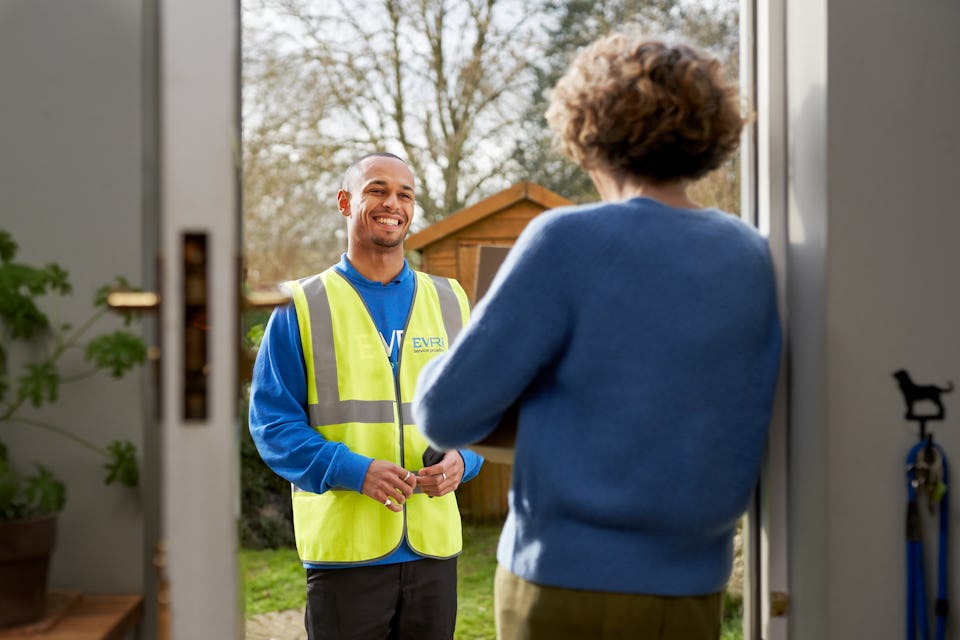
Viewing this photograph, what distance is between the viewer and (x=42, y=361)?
60.9 inches

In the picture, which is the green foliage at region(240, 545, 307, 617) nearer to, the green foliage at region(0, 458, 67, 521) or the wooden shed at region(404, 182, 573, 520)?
the wooden shed at region(404, 182, 573, 520)

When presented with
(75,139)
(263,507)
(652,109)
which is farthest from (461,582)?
(652,109)

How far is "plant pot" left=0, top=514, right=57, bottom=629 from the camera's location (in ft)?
4.55

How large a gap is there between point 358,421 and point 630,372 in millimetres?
1108

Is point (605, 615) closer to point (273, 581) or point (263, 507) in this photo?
point (273, 581)

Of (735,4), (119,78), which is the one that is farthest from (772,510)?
(735,4)

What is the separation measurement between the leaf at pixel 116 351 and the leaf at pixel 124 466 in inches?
6.1

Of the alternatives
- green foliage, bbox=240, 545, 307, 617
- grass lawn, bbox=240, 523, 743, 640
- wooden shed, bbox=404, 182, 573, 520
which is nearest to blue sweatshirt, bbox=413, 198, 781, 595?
grass lawn, bbox=240, 523, 743, 640

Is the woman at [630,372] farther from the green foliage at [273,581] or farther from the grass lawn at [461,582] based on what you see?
the green foliage at [273,581]

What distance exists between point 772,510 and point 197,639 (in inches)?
40.3

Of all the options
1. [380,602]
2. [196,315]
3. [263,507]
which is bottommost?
[263,507]

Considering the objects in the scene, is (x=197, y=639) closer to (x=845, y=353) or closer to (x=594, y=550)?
(x=594, y=550)

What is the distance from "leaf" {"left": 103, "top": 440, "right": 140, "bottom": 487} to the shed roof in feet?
15.3

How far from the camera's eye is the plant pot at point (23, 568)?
4.55 feet
